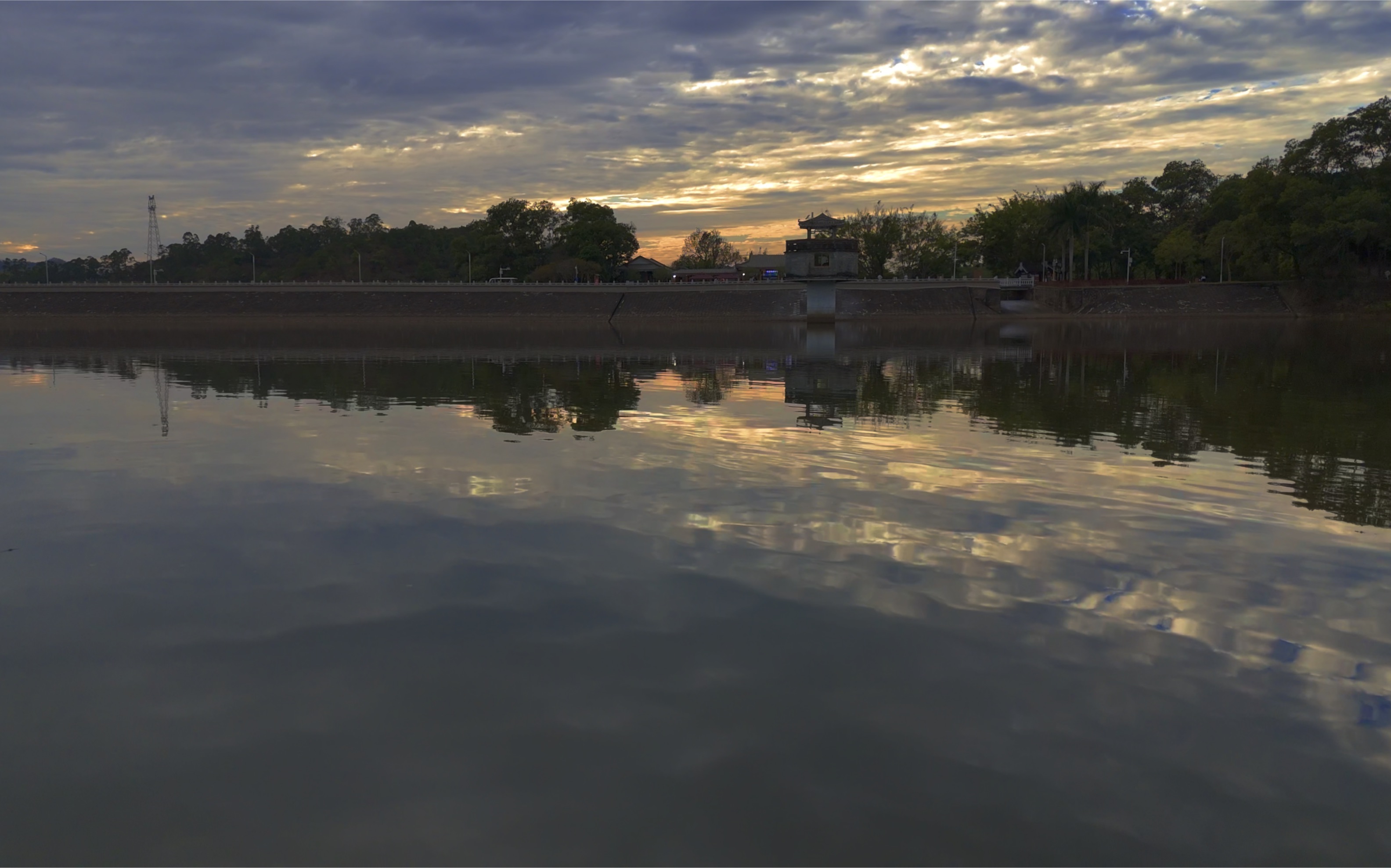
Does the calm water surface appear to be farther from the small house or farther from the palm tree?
the small house

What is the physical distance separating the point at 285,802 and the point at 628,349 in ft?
166

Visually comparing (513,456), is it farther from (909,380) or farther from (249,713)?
(909,380)

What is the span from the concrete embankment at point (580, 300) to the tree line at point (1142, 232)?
9458 mm

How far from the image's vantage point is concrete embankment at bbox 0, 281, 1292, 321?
108m

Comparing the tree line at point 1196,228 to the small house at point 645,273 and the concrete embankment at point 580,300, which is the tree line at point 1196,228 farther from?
the small house at point 645,273

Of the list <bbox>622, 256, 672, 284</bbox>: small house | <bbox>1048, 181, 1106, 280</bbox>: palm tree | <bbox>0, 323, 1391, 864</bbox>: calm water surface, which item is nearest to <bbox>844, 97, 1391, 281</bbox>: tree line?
<bbox>1048, 181, 1106, 280</bbox>: palm tree

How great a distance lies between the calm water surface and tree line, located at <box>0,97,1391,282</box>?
3568 inches

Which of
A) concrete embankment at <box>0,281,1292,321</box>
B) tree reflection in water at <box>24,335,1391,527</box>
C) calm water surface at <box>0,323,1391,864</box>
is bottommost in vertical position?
calm water surface at <box>0,323,1391,864</box>

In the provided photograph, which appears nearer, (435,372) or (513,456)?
(513,456)

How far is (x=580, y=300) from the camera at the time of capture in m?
112

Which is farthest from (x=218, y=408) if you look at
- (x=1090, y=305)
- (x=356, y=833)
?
(x=1090, y=305)

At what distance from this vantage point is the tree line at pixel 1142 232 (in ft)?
308

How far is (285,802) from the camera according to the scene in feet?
Answer: 21.2

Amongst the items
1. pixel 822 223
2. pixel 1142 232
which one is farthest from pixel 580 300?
pixel 1142 232
